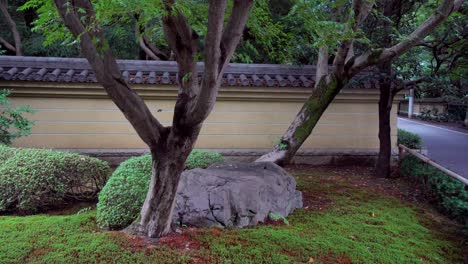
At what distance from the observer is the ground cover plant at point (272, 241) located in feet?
10.9

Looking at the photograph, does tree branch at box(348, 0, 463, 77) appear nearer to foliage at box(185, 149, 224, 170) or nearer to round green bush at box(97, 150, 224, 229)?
foliage at box(185, 149, 224, 170)

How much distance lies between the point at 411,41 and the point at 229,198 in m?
3.09

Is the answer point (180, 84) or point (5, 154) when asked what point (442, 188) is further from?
point (5, 154)

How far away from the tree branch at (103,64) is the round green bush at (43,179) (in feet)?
7.28

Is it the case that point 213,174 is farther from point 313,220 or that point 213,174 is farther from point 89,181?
point 89,181

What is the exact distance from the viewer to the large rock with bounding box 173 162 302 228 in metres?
4.11

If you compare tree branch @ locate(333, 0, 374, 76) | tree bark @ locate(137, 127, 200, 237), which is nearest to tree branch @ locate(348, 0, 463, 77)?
tree branch @ locate(333, 0, 374, 76)

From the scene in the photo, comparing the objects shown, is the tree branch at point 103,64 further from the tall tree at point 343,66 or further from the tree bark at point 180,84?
the tall tree at point 343,66

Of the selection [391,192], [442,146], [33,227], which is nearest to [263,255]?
[33,227]

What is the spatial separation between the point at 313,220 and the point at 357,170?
3719mm

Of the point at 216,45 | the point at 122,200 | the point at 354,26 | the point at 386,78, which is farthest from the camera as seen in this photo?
the point at 386,78

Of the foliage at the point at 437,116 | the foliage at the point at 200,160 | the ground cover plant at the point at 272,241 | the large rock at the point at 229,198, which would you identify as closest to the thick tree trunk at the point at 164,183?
the ground cover plant at the point at 272,241

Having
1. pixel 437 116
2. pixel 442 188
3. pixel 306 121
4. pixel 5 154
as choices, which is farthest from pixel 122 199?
pixel 437 116

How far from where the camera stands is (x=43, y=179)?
4777mm
